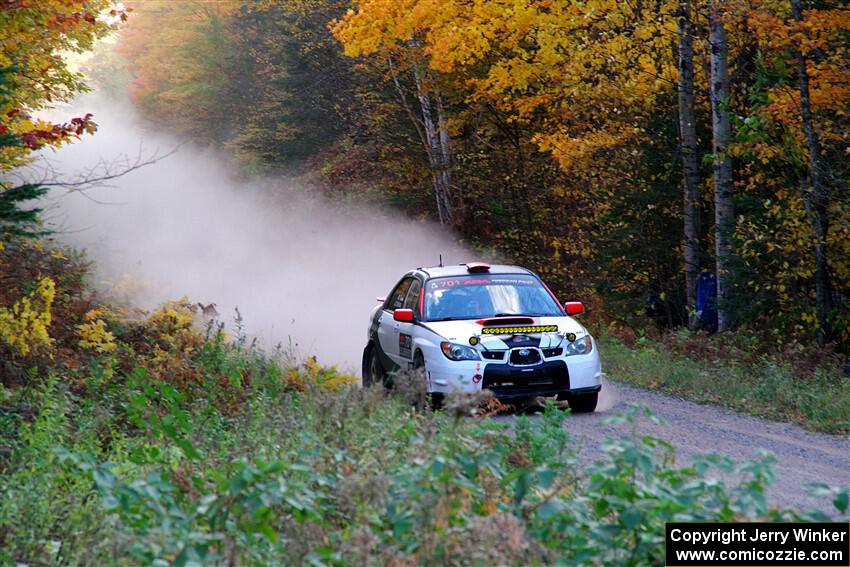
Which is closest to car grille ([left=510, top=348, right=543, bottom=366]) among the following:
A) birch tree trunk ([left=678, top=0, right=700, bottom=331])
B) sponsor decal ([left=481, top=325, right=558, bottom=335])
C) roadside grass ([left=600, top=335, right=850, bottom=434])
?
sponsor decal ([left=481, top=325, right=558, bottom=335])

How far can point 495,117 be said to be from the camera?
30.8m

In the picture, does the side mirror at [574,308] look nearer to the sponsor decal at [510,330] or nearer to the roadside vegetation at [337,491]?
the sponsor decal at [510,330]

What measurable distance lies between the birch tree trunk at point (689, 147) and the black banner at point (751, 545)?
16.9 m

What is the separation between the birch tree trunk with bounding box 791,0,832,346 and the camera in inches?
678

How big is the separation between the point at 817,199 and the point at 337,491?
43.9 feet

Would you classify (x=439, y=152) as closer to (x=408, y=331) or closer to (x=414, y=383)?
(x=408, y=331)

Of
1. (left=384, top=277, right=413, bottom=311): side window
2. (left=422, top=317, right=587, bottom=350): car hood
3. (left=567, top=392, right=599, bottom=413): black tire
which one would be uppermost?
(left=384, top=277, right=413, bottom=311): side window

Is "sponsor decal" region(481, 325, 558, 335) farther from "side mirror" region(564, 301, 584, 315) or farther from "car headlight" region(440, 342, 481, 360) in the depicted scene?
"side mirror" region(564, 301, 584, 315)

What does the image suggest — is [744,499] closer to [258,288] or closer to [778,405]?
[778,405]

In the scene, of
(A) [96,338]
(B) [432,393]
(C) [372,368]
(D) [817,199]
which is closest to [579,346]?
(B) [432,393]

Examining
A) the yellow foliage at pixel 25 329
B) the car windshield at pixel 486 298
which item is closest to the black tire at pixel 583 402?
the car windshield at pixel 486 298

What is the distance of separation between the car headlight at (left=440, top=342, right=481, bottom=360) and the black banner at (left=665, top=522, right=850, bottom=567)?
7.32 meters

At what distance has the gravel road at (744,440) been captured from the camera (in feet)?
30.8

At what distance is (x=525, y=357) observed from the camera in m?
12.8
